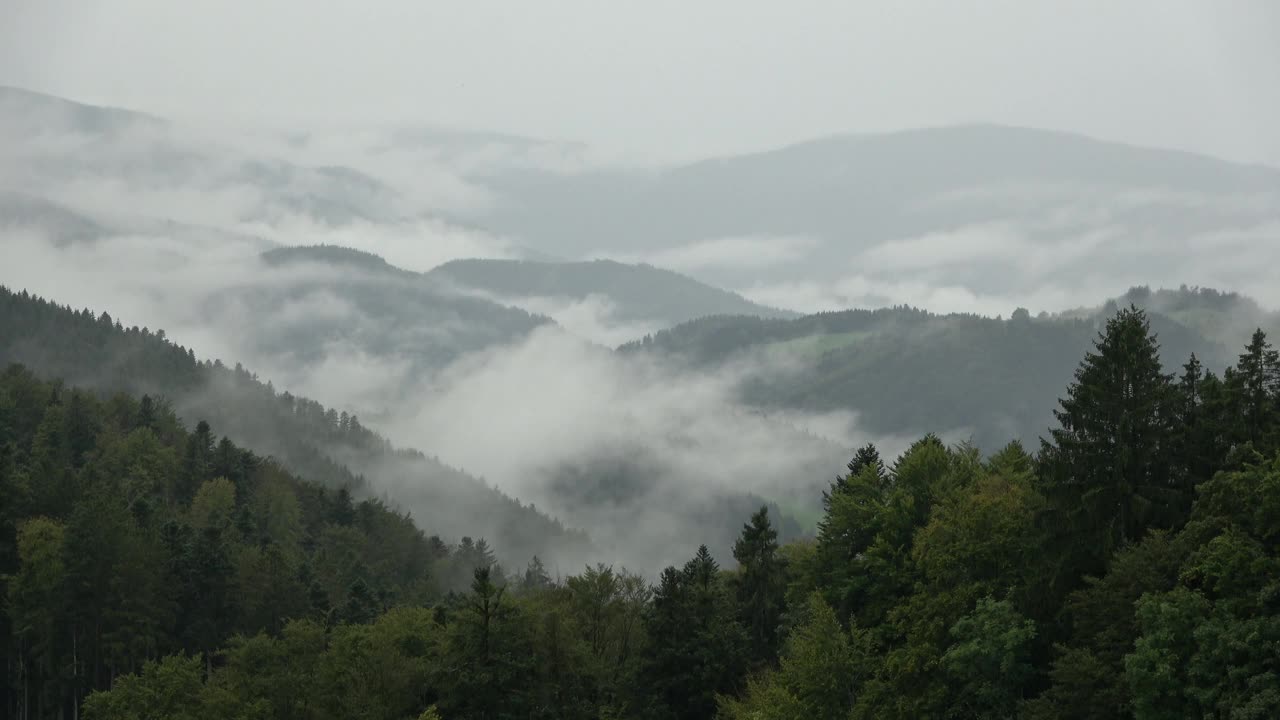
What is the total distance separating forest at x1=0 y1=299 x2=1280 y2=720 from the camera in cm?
4378

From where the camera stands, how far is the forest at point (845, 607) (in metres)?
43.8

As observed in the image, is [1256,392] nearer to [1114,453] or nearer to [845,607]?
[1114,453]

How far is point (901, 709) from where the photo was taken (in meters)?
53.8

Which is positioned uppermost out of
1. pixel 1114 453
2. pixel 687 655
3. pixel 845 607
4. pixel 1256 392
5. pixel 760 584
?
pixel 1256 392

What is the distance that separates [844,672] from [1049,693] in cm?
1161

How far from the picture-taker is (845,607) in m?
67.8

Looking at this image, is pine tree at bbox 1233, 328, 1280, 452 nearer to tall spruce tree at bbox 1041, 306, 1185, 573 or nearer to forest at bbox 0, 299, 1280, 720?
forest at bbox 0, 299, 1280, 720

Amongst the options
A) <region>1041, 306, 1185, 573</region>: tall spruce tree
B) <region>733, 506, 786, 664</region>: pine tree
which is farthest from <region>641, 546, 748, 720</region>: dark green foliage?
<region>1041, 306, 1185, 573</region>: tall spruce tree

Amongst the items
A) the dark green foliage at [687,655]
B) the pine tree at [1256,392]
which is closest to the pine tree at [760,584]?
the dark green foliage at [687,655]

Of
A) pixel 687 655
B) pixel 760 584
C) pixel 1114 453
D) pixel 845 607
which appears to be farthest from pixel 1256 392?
pixel 760 584

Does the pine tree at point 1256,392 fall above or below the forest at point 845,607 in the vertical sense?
above

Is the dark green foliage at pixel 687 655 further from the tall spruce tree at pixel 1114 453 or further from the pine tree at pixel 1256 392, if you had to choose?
the pine tree at pixel 1256 392

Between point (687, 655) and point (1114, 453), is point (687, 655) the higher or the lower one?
the lower one

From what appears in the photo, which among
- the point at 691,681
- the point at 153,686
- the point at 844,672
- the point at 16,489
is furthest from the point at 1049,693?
the point at 16,489
